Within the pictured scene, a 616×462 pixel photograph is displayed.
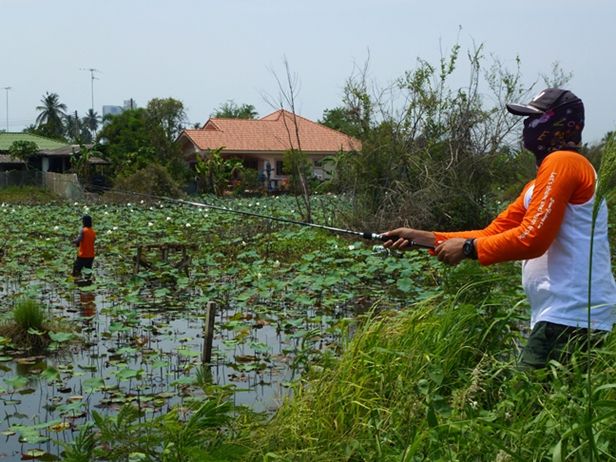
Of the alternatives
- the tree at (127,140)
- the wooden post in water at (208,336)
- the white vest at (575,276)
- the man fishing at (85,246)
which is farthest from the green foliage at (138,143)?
the white vest at (575,276)

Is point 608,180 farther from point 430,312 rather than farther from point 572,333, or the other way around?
point 430,312

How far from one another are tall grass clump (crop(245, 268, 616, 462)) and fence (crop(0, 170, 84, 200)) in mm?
27051

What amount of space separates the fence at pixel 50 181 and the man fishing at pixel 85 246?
758 inches

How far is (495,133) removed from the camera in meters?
15.0

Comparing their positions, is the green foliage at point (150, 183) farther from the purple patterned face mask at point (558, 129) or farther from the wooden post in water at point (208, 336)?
the purple patterned face mask at point (558, 129)

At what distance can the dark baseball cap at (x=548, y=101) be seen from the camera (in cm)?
318

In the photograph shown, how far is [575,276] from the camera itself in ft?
9.98

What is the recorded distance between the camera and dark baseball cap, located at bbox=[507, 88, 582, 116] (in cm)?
318

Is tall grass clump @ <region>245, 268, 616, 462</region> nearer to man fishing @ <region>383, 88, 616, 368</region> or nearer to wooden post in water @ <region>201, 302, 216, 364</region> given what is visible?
man fishing @ <region>383, 88, 616, 368</region>

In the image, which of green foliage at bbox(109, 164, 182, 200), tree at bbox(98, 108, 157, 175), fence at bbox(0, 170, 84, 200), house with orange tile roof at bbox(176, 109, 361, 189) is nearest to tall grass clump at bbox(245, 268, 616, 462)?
green foliage at bbox(109, 164, 182, 200)

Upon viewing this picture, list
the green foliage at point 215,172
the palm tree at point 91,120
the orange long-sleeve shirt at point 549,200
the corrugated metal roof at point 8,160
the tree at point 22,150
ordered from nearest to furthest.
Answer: the orange long-sleeve shirt at point 549,200 < the green foliage at point 215,172 < the tree at point 22,150 < the corrugated metal roof at point 8,160 < the palm tree at point 91,120

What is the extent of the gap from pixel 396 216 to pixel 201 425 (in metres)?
10.9

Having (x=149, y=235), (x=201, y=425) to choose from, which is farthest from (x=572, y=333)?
(x=149, y=235)

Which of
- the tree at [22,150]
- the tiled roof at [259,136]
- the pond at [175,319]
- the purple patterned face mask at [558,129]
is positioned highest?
the tiled roof at [259,136]
